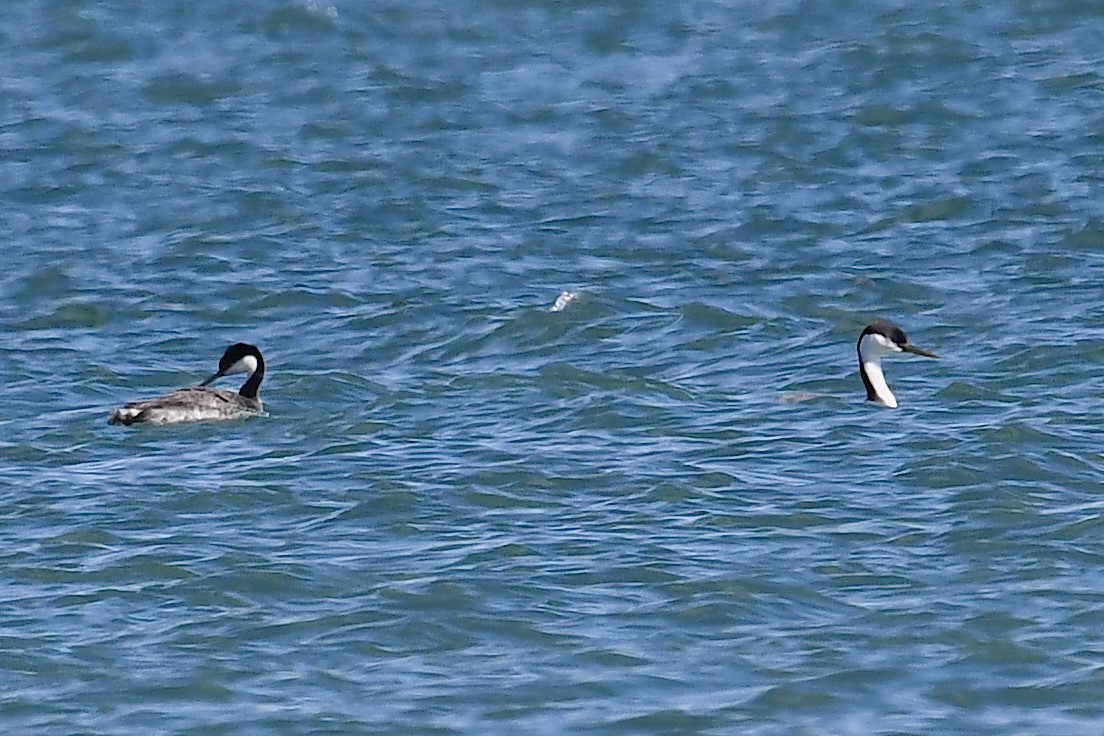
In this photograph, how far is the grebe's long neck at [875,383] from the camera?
1675 cm

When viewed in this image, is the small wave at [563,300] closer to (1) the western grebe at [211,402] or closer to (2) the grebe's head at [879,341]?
(1) the western grebe at [211,402]

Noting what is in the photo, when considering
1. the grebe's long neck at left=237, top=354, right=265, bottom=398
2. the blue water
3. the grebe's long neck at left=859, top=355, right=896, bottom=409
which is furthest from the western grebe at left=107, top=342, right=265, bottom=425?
the grebe's long neck at left=859, top=355, right=896, bottom=409

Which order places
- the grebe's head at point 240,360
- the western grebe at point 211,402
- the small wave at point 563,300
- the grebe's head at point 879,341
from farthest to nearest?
the small wave at point 563,300 → the grebe's head at point 240,360 → the grebe's head at point 879,341 → the western grebe at point 211,402

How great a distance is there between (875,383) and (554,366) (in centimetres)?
246

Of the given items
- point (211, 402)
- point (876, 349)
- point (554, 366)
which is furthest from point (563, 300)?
point (211, 402)

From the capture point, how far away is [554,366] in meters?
17.8

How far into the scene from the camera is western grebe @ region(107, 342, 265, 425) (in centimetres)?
1633

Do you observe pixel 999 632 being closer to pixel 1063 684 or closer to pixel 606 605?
pixel 1063 684

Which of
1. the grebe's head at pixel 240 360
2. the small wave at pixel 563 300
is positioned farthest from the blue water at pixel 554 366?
the grebe's head at pixel 240 360

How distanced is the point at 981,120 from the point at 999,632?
14224 mm

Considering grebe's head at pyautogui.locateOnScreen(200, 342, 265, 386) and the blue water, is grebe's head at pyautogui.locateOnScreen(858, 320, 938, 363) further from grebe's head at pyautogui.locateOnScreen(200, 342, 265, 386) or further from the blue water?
grebe's head at pyautogui.locateOnScreen(200, 342, 265, 386)

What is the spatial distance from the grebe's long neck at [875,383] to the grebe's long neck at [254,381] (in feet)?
14.3

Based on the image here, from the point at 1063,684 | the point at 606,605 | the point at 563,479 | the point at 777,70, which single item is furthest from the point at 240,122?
the point at 1063,684

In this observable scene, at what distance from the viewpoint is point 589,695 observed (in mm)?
11070
